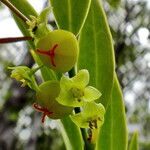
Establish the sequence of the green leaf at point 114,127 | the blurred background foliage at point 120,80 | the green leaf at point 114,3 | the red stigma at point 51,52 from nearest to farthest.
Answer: the red stigma at point 51,52, the green leaf at point 114,127, the blurred background foliage at point 120,80, the green leaf at point 114,3

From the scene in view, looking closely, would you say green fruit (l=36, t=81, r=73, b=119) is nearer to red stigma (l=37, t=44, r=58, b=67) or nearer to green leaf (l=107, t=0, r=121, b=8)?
red stigma (l=37, t=44, r=58, b=67)

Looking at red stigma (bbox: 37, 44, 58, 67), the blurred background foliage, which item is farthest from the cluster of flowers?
the blurred background foliage

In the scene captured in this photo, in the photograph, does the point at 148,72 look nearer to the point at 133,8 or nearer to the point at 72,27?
the point at 133,8

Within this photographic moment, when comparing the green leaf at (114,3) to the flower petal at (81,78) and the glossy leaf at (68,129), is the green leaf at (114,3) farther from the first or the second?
the flower petal at (81,78)

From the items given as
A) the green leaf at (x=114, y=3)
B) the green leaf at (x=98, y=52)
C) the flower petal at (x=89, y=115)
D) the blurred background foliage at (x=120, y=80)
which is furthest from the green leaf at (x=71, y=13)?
the green leaf at (x=114, y=3)

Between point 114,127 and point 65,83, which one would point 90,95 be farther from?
point 114,127

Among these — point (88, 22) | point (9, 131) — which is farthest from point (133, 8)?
point (88, 22)
